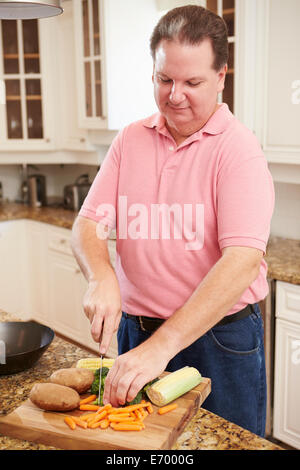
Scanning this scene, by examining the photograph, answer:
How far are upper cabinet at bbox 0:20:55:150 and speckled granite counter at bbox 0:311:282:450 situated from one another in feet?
8.77

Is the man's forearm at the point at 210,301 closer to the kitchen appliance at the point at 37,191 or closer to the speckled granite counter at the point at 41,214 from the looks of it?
the speckled granite counter at the point at 41,214

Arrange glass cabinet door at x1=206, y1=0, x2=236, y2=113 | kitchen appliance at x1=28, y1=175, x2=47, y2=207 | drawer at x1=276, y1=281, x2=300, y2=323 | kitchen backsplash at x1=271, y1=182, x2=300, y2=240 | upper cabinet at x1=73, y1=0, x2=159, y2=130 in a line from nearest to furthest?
1. drawer at x1=276, y1=281, x2=300, y2=323
2. glass cabinet door at x1=206, y1=0, x2=236, y2=113
3. kitchen backsplash at x1=271, y1=182, x2=300, y2=240
4. upper cabinet at x1=73, y1=0, x2=159, y2=130
5. kitchen appliance at x1=28, y1=175, x2=47, y2=207

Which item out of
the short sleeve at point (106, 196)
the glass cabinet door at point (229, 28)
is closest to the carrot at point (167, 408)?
the short sleeve at point (106, 196)

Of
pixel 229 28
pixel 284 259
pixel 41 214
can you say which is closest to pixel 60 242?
pixel 41 214

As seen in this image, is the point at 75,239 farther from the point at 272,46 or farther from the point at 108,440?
the point at 272,46

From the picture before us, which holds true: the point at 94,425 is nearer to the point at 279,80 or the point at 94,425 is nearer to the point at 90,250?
the point at 90,250

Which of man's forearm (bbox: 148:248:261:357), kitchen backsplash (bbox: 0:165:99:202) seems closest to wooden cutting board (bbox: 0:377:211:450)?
man's forearm (bbox: 148:248:261:357)

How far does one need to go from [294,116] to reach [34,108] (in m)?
2.03

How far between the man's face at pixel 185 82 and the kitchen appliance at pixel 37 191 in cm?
283

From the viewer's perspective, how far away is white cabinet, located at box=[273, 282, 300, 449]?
2.18m

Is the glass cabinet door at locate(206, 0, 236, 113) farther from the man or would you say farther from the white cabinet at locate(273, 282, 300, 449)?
the man

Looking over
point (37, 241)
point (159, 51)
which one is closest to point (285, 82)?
point (159, 51)

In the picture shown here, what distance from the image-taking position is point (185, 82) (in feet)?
4.02

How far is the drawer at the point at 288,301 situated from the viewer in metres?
2.16
